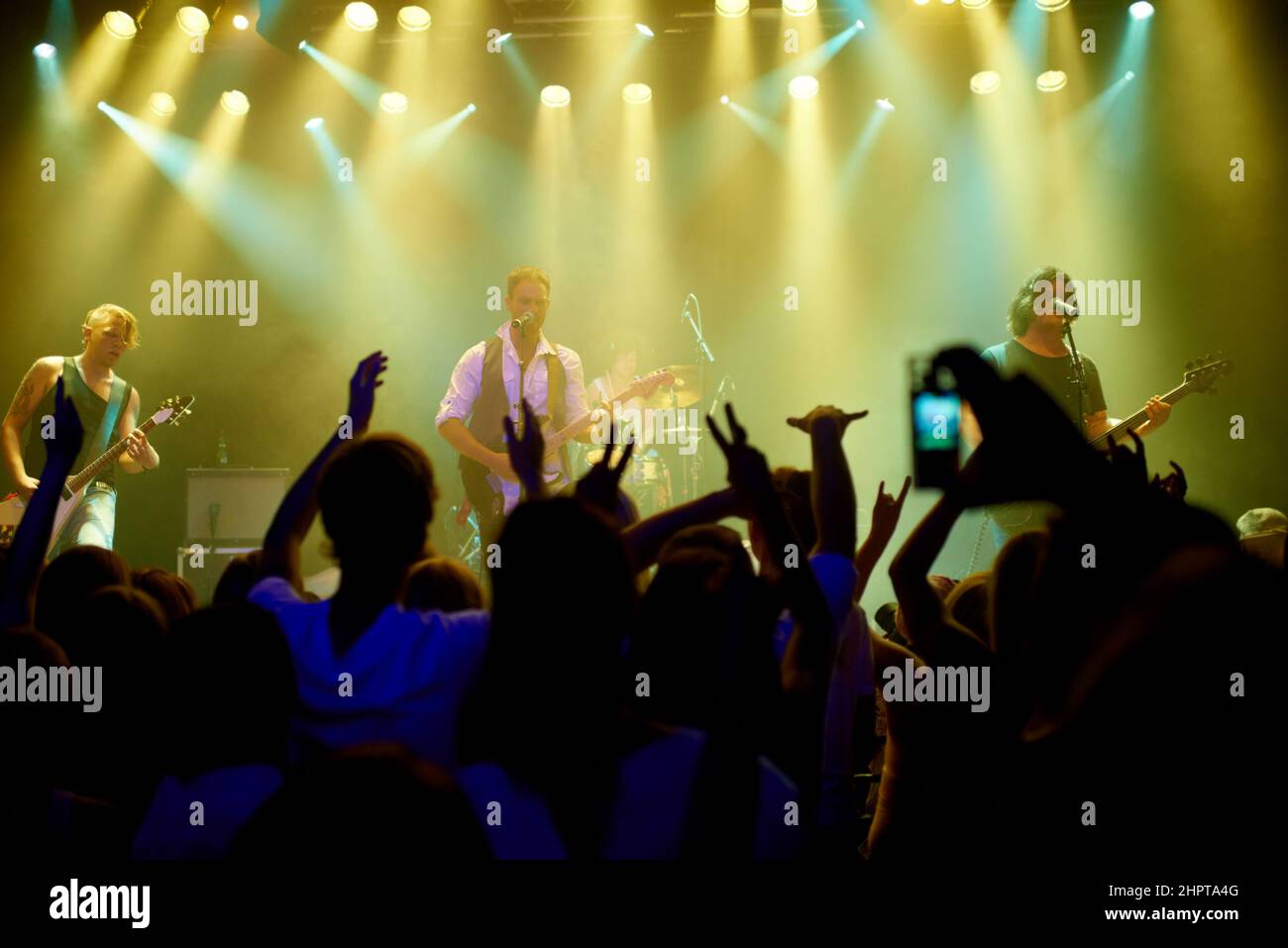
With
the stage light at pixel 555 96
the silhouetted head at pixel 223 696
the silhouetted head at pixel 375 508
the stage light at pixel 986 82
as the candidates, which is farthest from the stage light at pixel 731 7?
the silhouetted head at pixel 223 696

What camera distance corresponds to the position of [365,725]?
62.0 inches

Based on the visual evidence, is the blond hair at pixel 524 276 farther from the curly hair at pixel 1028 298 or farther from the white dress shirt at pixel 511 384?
the curly hair at pixel 1028 298

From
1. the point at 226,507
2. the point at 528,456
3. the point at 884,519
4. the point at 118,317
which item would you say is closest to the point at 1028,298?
the point at 884,519

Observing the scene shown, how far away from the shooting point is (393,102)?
7473 mm

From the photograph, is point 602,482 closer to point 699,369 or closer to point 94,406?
point 94,406

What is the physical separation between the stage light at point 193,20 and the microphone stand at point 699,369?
3.58 meters

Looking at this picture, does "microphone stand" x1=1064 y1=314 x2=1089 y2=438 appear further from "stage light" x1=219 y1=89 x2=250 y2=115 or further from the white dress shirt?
"stage light" x1=219 y1=89 x2=250 y2=115

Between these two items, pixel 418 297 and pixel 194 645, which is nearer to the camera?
pixel 194 645

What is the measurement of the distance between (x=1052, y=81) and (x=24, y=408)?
6.60 metres

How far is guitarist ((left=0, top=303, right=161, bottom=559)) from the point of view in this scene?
5.20m

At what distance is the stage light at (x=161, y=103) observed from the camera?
7.29 meters
